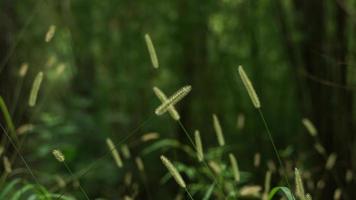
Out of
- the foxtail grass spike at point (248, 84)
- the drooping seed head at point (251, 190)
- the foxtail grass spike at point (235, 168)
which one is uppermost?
the foxtail grass spike at point (248, 84)

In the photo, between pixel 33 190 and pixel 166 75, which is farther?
pixel 166 75

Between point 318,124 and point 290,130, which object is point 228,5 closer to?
point 290,130

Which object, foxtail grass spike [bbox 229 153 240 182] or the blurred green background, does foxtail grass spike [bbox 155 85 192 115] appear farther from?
the blurred green background

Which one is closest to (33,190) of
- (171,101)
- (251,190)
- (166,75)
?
(251,190)

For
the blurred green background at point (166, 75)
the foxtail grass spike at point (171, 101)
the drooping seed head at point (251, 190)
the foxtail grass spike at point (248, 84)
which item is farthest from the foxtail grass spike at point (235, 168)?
the blurred green background at point (166, 75)

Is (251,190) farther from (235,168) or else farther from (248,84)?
(248,84)

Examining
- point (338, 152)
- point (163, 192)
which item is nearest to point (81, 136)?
point (163, 192)

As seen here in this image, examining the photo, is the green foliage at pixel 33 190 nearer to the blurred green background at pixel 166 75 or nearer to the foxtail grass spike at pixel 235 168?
the foxtail grass spike at pixel 235 168

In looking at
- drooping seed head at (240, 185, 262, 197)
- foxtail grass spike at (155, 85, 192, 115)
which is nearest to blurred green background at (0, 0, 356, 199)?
drooping seed head at (240, 185, 262, 197)
